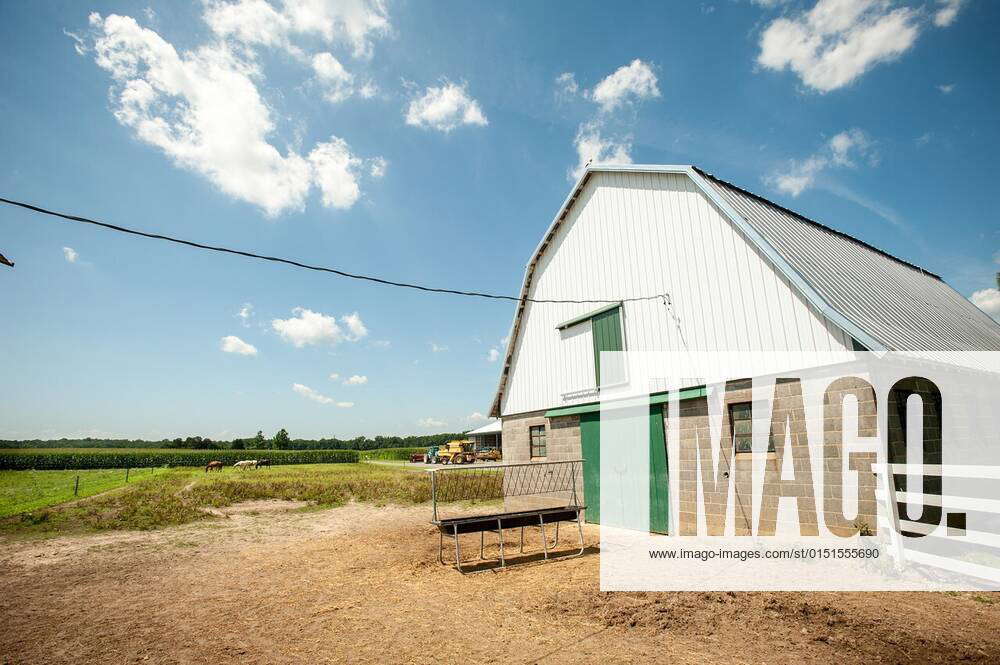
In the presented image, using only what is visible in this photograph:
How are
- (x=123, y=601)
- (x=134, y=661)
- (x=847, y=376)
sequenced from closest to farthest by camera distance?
(x=134, y=661), (x=123, y=601), (x=847, y=376)

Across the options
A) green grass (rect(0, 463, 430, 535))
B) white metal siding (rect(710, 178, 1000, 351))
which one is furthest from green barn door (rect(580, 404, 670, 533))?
green grass (rect(0, 463, 430, 535))

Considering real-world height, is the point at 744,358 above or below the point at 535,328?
below

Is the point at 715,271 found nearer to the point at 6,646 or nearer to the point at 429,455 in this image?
the point at 6,646

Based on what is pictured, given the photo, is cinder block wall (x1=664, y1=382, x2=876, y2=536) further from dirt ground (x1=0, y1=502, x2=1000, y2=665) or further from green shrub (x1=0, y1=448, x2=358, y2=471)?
green shrub (x1=0, y1=448, x2=358, y2=471)

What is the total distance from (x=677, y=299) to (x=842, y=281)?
3.15m

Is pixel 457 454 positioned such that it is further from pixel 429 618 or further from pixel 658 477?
pixel 429 618

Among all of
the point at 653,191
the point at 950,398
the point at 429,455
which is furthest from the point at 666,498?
the point at 429,455

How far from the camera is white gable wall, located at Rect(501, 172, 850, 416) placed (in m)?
8.38

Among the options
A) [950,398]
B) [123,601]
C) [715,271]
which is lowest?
[123,601]

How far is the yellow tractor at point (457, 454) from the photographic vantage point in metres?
37.8

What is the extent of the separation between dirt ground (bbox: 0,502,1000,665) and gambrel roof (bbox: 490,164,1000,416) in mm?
3779

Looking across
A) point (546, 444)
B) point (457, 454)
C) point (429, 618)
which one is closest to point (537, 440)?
point (546, 444)

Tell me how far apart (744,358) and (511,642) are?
6.47 meters

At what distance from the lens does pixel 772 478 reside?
315 inches
